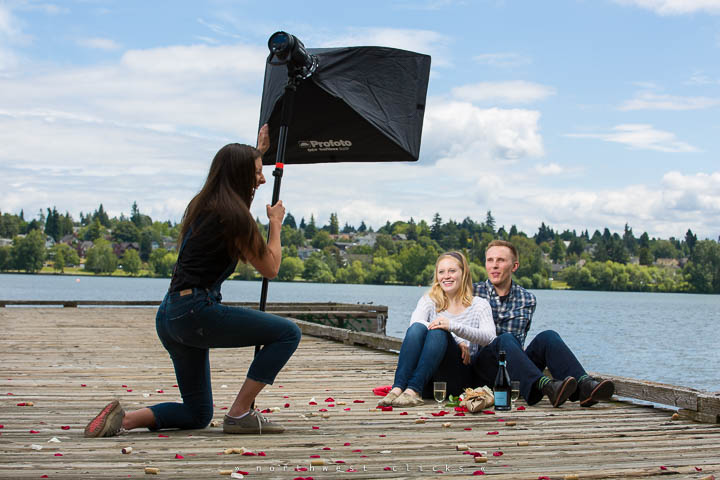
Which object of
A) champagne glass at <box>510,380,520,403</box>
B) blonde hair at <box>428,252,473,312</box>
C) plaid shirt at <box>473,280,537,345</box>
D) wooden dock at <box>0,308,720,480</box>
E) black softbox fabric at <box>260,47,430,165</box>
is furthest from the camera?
plaid shirt at <box>473,280,537,345</box>

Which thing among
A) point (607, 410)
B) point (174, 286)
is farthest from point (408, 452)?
point (607, 410)

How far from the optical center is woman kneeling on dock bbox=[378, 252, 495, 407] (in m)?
5.69

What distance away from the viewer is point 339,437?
437 centimetres

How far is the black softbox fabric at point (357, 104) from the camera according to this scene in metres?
5.31

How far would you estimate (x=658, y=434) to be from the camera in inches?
181

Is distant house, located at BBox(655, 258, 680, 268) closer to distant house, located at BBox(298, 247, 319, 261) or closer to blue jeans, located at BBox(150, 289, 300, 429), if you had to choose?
distant house, located at BBox(298, 247, 319, 261)

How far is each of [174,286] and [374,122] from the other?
1.94 meters

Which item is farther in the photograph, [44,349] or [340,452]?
[44,349]

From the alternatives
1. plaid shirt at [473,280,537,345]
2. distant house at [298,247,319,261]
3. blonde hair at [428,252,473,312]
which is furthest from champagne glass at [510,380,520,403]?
distant house at [298,247,319,261]

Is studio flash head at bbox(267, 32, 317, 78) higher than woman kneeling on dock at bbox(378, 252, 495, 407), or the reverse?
studio flash head at bbox(267, 32, 317, 78)

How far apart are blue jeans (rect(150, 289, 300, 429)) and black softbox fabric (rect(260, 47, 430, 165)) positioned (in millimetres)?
1689

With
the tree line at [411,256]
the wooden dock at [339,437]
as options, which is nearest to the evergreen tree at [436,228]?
the tree line at [411,256]

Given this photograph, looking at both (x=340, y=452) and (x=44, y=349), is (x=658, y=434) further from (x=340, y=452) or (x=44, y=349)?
(x=44, y=349)

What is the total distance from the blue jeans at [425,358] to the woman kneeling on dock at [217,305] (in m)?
1.54
